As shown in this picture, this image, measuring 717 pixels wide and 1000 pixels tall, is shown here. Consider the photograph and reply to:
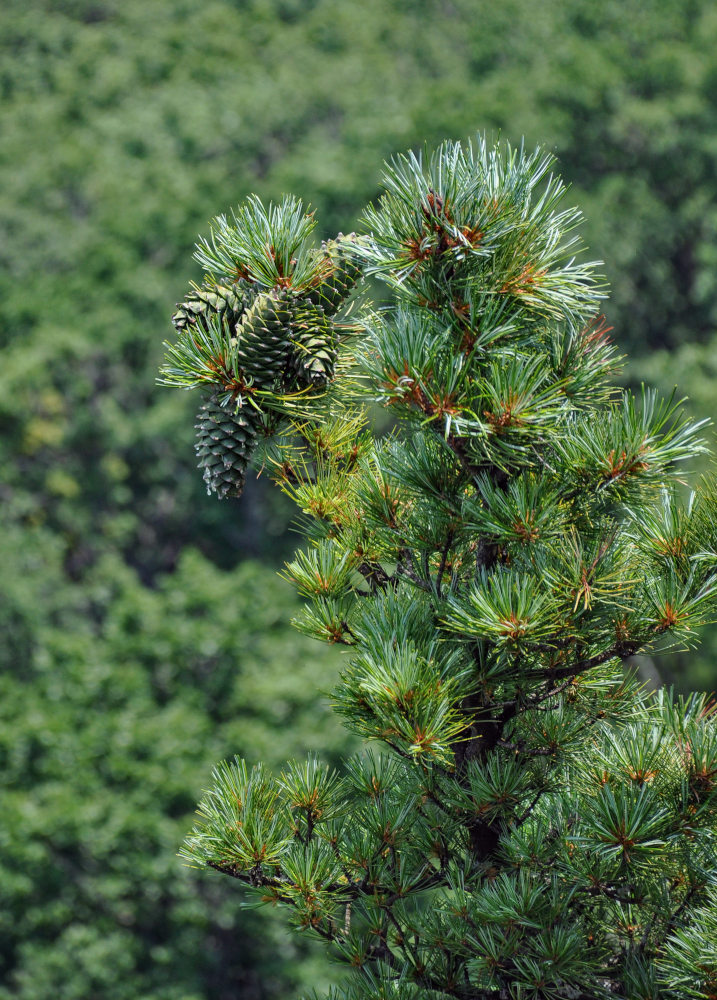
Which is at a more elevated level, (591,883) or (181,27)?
(181,27)

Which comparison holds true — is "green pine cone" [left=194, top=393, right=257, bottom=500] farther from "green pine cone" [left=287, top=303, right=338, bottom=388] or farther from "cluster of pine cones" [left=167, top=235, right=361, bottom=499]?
"green pine cone" [left=287, top=303, right=338, bottom=388]

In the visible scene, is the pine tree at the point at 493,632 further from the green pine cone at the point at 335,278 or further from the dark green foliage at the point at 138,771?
the dark green foliage at the point at 138,771

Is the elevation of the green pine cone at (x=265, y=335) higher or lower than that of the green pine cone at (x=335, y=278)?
lower

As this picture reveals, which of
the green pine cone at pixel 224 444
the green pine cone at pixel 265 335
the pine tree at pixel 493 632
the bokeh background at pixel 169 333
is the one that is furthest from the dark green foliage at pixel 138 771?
the green pine cone at pixel 265 335

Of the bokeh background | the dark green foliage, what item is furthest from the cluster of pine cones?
the dark green foliage

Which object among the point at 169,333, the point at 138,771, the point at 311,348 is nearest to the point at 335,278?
the point at 311,348

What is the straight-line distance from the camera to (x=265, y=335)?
4.95 feet

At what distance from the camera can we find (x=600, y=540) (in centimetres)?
150

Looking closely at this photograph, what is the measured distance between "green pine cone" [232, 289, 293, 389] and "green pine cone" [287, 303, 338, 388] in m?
0.02

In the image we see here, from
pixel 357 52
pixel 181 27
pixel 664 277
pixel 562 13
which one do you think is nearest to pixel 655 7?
pixel 562 13

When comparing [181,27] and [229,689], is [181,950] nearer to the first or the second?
[229,689]

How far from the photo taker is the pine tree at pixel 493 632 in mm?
1409

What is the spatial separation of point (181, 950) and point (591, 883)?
725 cm

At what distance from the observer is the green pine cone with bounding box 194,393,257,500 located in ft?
5.03
